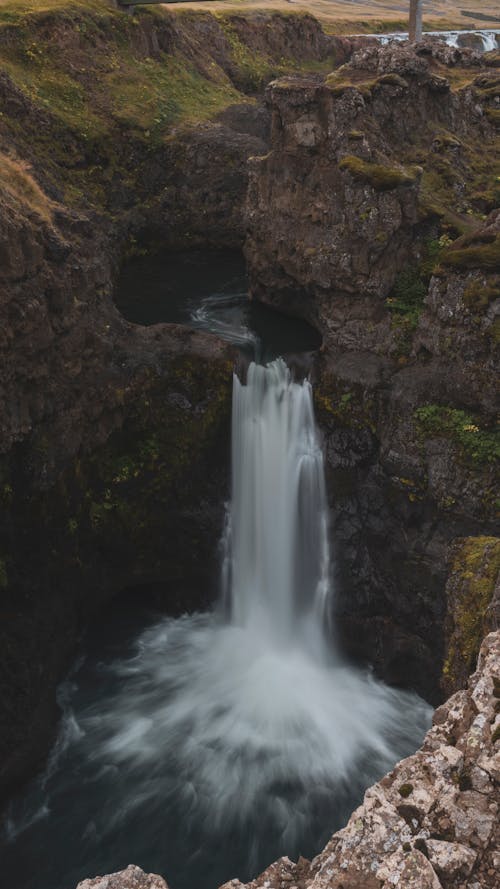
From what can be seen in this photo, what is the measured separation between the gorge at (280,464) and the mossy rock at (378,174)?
0.12m

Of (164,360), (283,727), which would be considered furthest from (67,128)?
(283,727)

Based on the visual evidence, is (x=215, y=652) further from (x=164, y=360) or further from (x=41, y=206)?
(x=41, y=206)

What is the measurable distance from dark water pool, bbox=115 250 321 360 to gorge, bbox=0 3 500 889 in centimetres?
30

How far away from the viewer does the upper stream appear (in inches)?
594

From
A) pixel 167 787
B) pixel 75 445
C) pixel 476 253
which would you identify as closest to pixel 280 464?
pixel 75 445

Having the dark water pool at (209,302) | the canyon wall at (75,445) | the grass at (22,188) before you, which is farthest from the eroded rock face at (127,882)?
the dark water pool at (209,302)

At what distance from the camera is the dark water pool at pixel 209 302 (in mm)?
24894

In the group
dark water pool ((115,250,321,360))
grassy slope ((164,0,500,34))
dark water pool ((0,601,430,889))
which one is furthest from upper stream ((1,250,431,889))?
grassy slope ((164,0,500,34))

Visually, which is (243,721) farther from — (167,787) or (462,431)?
(462,431)

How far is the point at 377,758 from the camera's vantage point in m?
16.9

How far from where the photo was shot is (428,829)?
6.68 metres

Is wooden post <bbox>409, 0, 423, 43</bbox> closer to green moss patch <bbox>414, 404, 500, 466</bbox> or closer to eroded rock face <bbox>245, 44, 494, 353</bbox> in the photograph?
eroded rock face <bbox>245, 44, 494, 353</bbox>

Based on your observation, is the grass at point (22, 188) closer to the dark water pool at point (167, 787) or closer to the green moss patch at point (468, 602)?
the dark water pool at point (167, 787)

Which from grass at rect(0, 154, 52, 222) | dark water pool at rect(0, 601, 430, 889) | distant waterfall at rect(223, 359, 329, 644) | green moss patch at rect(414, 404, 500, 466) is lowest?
dark water pool at rect(0, 601, 430, 889)
